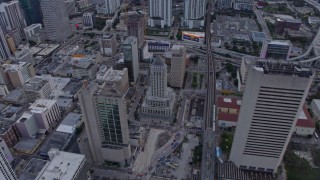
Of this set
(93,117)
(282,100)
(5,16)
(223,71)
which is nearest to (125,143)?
(93,117)

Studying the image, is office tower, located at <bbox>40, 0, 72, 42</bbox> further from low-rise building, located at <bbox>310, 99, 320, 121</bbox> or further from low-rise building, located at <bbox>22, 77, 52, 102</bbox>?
low-rise building, located at <bbox>310, 99, 320, 121</bbox>

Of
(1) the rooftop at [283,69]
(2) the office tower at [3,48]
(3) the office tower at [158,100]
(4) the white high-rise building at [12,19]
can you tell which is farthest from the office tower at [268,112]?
(4) the white high-rise building at [12,19]

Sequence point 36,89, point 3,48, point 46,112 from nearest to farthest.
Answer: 1. point 46,112
2. point 36,89
3. point 3,48

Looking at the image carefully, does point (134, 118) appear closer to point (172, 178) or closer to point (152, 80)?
point (152, 80)

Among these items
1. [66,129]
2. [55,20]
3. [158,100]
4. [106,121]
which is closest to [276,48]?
[158,100]

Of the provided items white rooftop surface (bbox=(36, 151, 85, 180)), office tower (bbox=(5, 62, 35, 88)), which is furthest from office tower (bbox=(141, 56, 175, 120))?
office tower (bbox=(5, 62, 35, 88))

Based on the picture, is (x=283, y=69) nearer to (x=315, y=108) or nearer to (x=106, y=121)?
(x=106, y=121)
